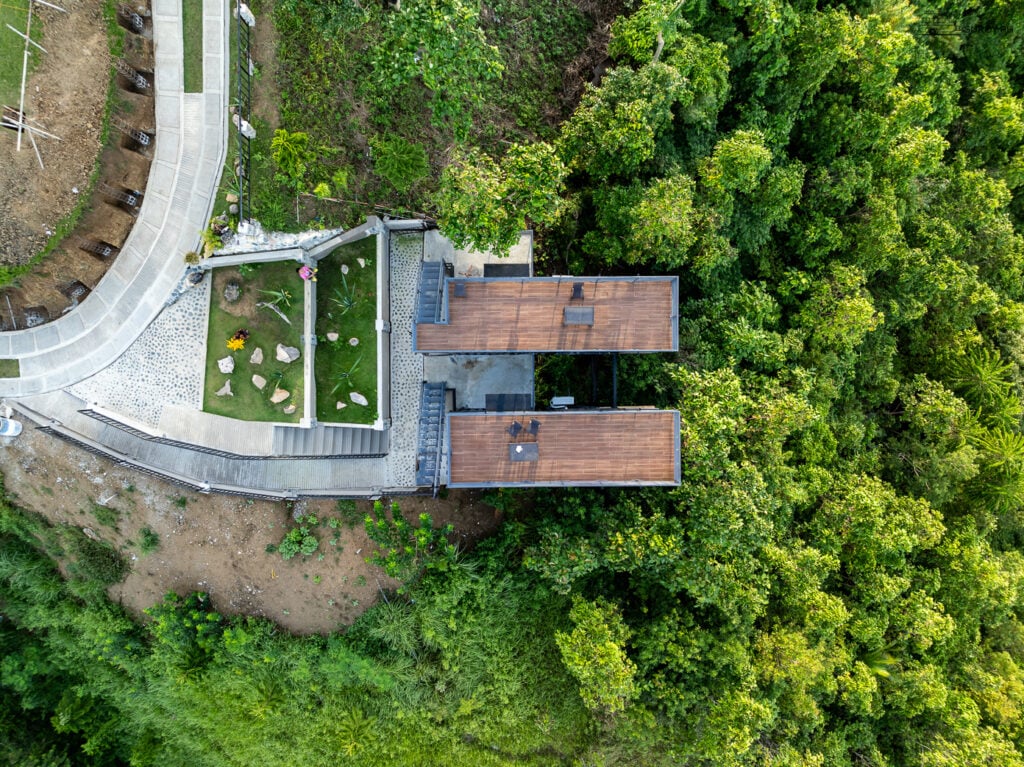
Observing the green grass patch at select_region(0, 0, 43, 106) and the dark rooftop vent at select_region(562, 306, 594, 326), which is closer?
the green grass patch at select_region(0, 0, 43, 106)

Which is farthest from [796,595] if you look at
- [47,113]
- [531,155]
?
[47,113]

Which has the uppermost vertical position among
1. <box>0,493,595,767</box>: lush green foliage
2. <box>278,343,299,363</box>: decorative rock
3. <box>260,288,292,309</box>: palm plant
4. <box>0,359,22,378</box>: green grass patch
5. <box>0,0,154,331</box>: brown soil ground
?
<box>0,0,154,331</box>: brown soil ground

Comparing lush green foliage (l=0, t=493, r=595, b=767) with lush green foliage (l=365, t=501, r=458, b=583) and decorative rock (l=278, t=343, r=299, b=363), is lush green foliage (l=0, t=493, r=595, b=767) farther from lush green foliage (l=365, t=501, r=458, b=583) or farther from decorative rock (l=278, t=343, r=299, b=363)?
decorative rock (l=278, t=343, r=299, b=363)

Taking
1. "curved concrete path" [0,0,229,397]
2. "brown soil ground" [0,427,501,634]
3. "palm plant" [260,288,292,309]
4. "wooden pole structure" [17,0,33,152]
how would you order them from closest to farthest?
"wooden pole structure" [17,0,33,152] → "curved concrete path" [0,0,229,397] → "palm plant" [260,288,292,309] → "brown soil ground" [0,427,501,634]

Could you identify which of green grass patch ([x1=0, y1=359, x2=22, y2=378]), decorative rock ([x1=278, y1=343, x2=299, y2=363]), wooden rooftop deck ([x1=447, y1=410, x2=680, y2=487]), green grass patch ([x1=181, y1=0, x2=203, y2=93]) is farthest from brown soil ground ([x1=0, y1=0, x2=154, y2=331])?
wooden rooftop deck ([x1=447, y1=410, x2=680, y2=487])

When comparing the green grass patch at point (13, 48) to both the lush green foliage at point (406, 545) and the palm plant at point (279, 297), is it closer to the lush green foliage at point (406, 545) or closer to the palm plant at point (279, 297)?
the palm plant at point (279, 297)
